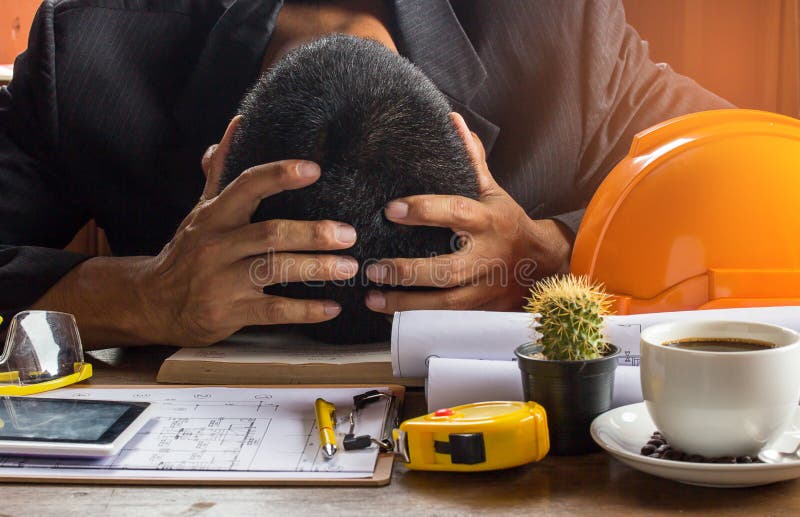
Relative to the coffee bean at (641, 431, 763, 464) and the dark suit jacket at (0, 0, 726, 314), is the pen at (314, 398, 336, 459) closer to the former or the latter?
the coffee bean at (641, 431, 763, 464)

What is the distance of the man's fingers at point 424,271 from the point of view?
78 cm

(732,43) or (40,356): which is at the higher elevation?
(732,43)

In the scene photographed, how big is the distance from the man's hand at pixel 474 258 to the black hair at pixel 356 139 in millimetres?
16

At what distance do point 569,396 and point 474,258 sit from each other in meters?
0.31

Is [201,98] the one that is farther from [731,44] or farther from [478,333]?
[731,44]

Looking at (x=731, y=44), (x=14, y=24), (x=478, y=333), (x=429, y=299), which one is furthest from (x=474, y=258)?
(x=14, y=24)

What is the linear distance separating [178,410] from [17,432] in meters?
0.13

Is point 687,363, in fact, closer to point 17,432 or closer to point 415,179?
point 415,179

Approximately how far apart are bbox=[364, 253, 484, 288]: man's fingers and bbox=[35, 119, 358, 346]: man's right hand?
27 mm

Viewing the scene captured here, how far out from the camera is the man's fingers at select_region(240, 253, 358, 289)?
30.3 inches

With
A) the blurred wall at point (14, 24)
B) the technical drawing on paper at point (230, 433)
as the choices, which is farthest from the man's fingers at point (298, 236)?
the blurred wall at point (14, 24)

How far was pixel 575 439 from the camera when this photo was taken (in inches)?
23.4

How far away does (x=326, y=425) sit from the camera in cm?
63

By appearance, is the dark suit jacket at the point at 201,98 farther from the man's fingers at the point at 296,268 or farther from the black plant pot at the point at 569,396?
the black plant pot at the point at 569,396
